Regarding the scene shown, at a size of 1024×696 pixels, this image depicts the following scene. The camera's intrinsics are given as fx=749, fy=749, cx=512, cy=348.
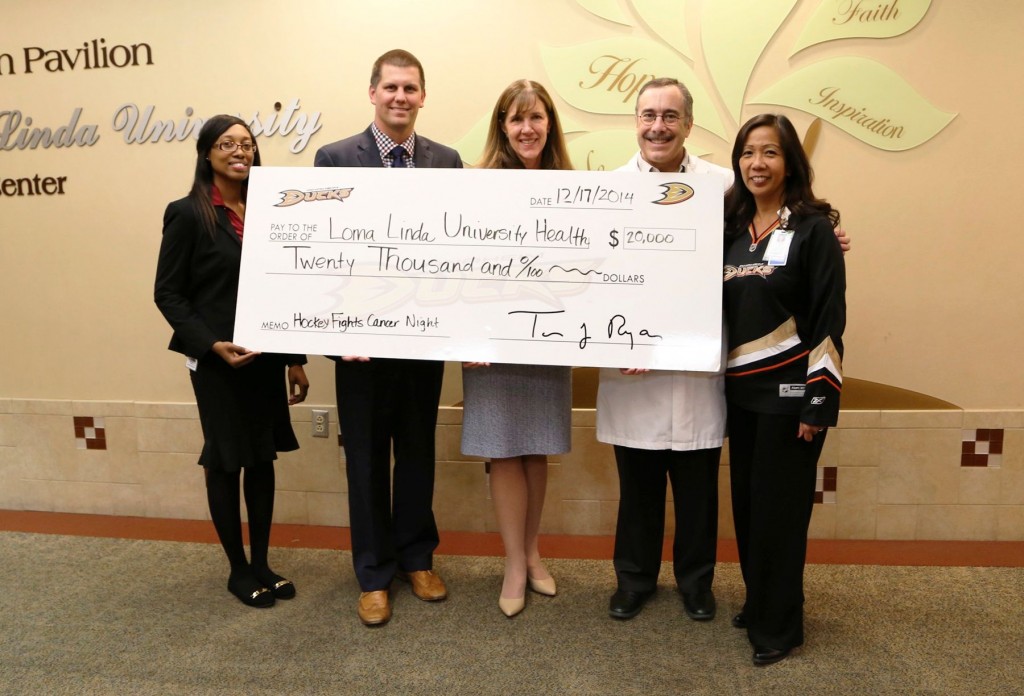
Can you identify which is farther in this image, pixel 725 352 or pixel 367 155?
pixel 367 155

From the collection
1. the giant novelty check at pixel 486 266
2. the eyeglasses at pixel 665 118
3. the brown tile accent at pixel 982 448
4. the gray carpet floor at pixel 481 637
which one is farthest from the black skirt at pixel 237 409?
the brown tile accent at pixel 982 448

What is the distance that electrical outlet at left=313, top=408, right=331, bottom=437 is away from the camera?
10.5 feet

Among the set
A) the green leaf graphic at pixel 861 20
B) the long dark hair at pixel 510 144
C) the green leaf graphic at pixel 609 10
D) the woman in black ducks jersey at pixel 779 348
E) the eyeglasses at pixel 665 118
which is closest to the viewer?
the woman in black ducks jersey at pixel 779 348

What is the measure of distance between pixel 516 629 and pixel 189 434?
1.79m

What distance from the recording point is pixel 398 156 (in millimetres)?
2391

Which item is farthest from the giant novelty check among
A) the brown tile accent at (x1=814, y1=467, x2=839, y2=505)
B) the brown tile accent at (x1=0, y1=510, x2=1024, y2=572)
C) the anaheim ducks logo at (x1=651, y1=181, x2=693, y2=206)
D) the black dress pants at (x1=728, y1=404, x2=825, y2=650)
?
the brown tile accent at (x1=814, y1=467, x2=839, y2=505)

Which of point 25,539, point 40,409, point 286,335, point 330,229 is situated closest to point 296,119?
point 330,229

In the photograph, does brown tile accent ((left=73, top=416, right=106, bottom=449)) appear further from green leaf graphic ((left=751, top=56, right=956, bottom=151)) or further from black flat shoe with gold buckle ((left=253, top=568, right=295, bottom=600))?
green leaf graphic ((left=751, top=56, right=956, bottom=151))

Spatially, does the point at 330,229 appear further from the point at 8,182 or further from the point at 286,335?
the point at 8,182

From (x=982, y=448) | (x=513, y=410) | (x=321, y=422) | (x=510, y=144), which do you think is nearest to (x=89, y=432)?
(x=321, y=422)

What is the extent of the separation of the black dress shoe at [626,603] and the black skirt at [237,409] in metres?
1.20

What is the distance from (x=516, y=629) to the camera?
2311mm

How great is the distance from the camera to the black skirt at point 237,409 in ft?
7.63

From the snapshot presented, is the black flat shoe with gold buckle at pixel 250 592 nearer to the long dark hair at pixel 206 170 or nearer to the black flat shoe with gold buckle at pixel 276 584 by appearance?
the black flat shoe with gold buckle at pixel 276 584
